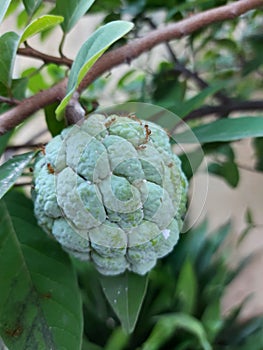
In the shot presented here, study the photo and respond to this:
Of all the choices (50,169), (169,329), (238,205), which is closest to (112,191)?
(50,169)

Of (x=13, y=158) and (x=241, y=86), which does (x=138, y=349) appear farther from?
(x=13, y=158)

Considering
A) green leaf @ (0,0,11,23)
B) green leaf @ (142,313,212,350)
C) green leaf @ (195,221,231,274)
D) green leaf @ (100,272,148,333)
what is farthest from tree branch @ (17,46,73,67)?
green leaf @ (195,221,231,274)

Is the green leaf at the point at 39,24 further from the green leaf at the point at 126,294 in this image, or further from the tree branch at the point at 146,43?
the green leaf at the point at 126,294

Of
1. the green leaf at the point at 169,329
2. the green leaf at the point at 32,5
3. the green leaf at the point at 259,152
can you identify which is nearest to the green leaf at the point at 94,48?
the green leaf at the point at 32,5

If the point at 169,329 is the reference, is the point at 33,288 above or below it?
above

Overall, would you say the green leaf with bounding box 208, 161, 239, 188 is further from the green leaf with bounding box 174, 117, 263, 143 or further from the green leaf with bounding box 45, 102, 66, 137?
the green leaf with bounding box 45, 102, 66, 137

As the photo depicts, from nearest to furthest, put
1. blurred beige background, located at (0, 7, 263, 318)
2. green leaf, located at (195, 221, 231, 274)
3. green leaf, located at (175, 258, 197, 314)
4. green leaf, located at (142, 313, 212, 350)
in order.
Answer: green leaf, located at (142, 313, 212, 350) → green leaf, located at (175, 258, 197, 314) → green leaf, located at (195, 221, 231, 274) → blurred beige background, located at (0, 7, 263, 318)

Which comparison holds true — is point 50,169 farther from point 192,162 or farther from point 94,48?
point 192,162
